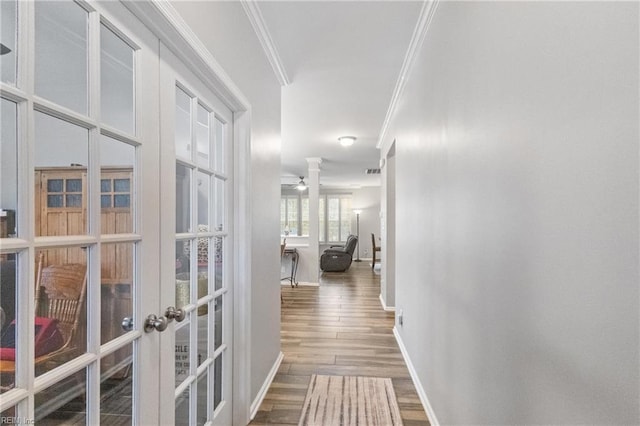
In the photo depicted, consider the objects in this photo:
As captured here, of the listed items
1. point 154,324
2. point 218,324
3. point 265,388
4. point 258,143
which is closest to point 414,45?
point 258,143

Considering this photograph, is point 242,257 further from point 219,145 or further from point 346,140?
point 346,140

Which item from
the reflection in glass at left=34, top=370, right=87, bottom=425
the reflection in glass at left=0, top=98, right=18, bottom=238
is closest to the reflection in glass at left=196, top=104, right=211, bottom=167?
the reflection in glass at left=0, top=98, right=18, bottom=238

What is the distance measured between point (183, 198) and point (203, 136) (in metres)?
0.38

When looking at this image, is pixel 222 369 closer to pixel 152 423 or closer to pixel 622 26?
pixel 152 423

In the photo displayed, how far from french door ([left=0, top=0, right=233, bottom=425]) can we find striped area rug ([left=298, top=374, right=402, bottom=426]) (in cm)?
98

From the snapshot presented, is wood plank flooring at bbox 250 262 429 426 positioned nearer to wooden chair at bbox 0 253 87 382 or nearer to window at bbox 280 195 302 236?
wooden chair at bbox 0 253 87 382

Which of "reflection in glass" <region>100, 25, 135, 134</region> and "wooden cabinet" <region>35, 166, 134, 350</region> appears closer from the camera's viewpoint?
"wooden cabinet" <region>35, 166, 134, 350</region>

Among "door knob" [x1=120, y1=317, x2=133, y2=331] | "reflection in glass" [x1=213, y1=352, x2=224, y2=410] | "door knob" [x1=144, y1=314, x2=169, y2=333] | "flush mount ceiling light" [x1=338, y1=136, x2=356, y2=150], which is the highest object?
"flush mount ceiling light" [x1=338, y1=136, x2=356, y2=150]

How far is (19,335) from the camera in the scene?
2.34 ft

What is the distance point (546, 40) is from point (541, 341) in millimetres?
807

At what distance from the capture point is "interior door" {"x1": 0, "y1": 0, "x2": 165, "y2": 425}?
71cm

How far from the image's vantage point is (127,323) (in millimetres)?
1073

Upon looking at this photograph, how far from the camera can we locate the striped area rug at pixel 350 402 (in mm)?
2158

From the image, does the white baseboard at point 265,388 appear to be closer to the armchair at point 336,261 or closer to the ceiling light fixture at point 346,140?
the ceiling light fixture at point 346,140
